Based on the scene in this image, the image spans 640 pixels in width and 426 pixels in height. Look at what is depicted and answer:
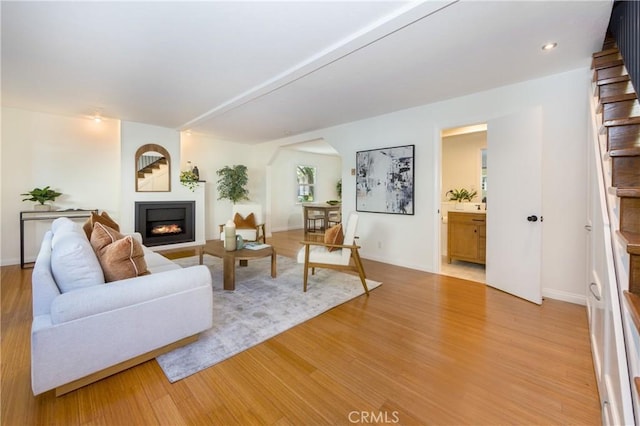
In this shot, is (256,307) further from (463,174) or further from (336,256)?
(463,174)

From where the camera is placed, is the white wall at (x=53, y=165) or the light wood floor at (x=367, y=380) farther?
the white wall at (x=53, y=165)

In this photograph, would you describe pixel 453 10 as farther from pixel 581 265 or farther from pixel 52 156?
pixel 52 156

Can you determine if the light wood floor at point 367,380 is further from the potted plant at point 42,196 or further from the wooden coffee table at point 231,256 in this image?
the potted plant at point 42,196

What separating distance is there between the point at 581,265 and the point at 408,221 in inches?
78.6

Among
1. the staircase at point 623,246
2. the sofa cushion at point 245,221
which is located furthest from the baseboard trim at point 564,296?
the sofa cushion at point 245,221

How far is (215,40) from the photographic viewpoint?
90.0 inches

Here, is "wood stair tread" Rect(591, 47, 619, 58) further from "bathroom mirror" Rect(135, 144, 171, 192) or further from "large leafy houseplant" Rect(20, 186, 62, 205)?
"large leafy houseplant" Rect(20, 186, 62, 205)

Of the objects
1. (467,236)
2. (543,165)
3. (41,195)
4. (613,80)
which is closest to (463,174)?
(467,236)

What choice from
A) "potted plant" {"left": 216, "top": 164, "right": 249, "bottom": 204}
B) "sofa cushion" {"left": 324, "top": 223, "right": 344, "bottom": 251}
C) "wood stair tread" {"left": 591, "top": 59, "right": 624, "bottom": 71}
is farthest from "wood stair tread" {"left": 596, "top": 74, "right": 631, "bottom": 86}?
"potted plant" {"left": 216, "top": 164, "right": 249, "bottom": 204}

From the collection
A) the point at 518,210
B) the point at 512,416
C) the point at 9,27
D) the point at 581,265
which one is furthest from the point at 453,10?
the point at 9,27

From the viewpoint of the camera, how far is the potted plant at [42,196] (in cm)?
416

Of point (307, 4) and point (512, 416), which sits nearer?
point (512, 416)

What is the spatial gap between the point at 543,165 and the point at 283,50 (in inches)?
120

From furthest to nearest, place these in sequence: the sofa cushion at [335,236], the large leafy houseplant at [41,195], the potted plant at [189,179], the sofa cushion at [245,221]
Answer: the potted plant at [189,179] < the sofa cushion at [245,221] < the large leafy houseplant at [41,195] < the sofa cushion at [335,236]
